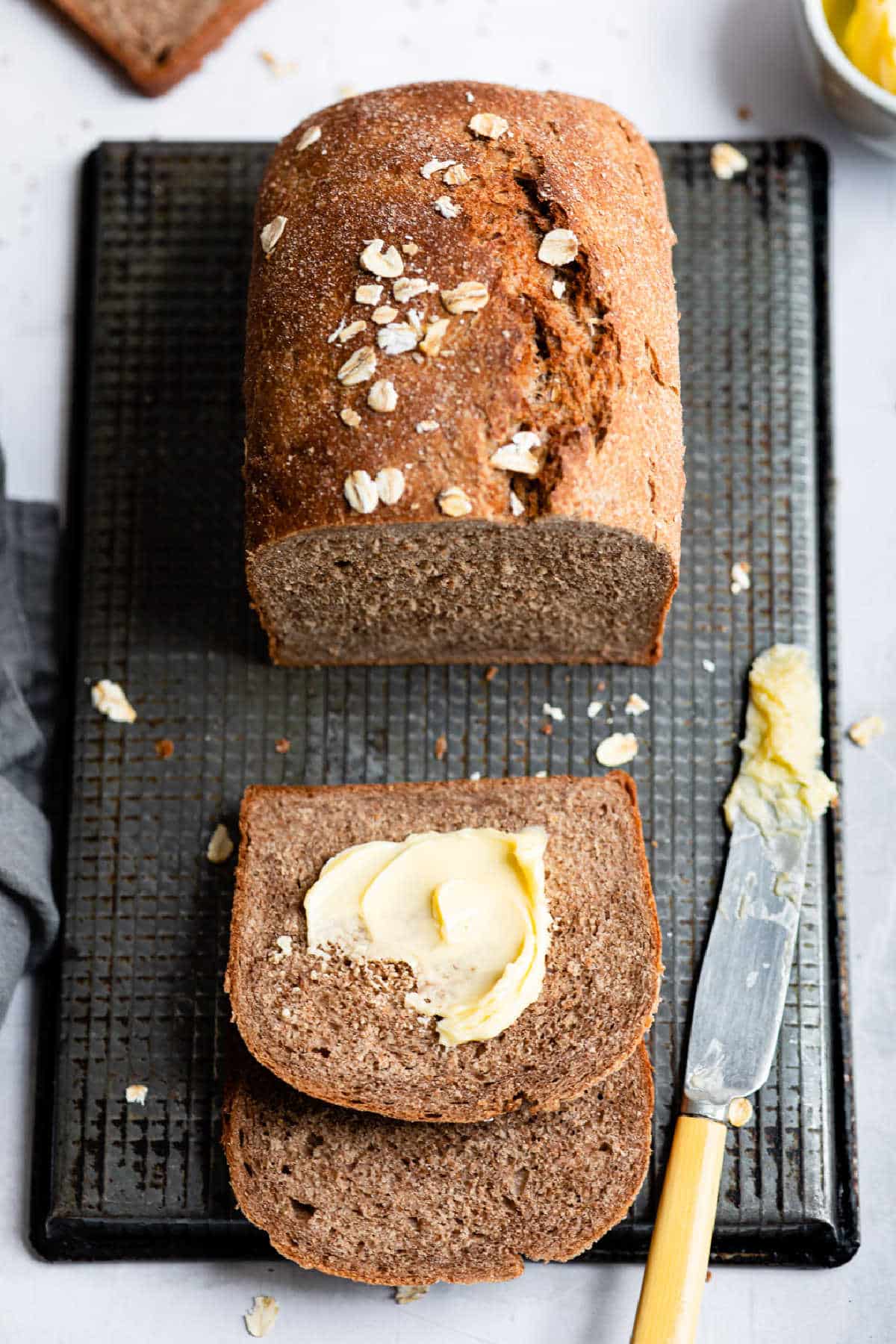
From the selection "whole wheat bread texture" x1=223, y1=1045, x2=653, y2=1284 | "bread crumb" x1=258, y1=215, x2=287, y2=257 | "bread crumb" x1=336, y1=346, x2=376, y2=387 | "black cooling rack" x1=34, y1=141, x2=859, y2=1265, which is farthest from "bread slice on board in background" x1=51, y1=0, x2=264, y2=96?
"whole wheat bread texture" x1=223, y1=1045, x2=653, y2=1284

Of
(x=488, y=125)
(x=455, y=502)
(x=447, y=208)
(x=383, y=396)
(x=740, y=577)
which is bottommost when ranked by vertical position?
(x=740, y=577)

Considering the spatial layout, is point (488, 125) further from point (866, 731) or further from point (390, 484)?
point (866, 731)

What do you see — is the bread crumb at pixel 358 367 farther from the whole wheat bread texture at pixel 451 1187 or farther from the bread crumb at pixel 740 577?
the whole wheat bread texture at pixel 451 1187

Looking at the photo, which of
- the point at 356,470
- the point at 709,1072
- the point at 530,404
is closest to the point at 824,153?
the point at 530,404

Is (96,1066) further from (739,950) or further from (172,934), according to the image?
(739,950)

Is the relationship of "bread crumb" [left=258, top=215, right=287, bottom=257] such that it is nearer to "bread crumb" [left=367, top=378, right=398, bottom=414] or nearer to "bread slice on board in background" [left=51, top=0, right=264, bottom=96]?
"bread crumb" [left=367, top=378, right=398, bottom=414]

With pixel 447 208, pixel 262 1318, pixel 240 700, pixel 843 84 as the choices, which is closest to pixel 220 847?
pixel 240 700

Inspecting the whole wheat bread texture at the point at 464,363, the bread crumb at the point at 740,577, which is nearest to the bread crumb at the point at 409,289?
the whole wheat bread texture at the point at 464,363
